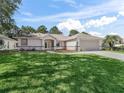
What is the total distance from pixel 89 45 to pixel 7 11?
21641 mm

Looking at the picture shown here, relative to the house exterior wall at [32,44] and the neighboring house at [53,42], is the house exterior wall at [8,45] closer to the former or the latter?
the neighboring house at [53,42]

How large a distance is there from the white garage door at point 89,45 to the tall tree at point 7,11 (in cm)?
1622

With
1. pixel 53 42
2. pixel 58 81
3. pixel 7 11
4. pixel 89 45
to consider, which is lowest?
pixel 58 81

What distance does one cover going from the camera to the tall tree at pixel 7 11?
2727cm

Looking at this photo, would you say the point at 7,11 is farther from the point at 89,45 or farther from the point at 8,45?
the point at 89,45

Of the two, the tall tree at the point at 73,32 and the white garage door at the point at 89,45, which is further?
the tall tree at the point at 73,32

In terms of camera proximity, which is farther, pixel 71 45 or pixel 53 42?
pixel 53 42

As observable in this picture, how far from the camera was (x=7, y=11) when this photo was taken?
29.2 m

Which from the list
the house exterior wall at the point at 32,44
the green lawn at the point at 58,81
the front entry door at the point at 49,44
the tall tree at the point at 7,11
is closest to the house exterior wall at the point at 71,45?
the front entry door at the point at 49,44

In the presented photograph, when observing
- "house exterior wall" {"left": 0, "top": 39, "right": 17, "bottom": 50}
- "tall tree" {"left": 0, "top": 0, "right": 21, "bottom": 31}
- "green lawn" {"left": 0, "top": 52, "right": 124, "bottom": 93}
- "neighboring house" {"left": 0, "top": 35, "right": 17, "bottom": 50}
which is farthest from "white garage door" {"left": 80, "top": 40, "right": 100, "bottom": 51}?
"green lawn" {"left": 0, "top": 52, "right": 124, "bottom": 93}

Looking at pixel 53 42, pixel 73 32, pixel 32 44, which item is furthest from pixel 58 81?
pixel 73 32

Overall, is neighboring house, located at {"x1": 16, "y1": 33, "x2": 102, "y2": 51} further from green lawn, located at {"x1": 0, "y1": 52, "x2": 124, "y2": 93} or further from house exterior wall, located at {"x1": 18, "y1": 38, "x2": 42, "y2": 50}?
green lawn, located at {"x1": 0, "y1": 52, "x2": 124, "y2": 93}

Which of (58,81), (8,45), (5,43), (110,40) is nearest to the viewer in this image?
(58,81)

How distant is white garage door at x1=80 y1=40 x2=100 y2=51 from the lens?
44719 millimetres
